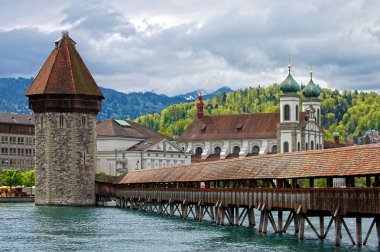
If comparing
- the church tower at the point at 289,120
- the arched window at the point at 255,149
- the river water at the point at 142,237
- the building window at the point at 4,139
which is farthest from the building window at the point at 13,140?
the river water at the point at 142,237

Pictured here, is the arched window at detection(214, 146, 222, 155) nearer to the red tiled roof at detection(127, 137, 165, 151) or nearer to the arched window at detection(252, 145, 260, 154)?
the arched window at detection(252, 145, 260, 154)

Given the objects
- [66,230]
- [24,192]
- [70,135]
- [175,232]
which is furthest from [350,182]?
[24,192]

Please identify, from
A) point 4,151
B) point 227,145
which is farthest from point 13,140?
point 227,145

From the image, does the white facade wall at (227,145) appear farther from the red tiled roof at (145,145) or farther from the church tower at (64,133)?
the church tower at (64,133)

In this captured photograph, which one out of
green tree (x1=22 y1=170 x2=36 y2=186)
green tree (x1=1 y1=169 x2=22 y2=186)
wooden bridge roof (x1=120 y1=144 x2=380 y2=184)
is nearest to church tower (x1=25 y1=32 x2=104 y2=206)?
wooden bridge roof (x1=120 y1=144 x2=380 y2=184)

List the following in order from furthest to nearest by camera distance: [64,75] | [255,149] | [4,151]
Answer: [255,149]
[4,151]
[64,75]

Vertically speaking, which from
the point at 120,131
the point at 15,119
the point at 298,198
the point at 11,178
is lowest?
the point at 298,198

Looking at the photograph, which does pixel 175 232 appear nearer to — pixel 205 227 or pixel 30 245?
pixel 205 227

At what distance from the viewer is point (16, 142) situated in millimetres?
150250

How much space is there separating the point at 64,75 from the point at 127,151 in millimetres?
41622

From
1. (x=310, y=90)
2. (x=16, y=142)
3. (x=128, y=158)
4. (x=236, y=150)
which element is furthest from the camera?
(x=310, y=90)

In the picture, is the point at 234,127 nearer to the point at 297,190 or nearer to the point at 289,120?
the point at 289,120

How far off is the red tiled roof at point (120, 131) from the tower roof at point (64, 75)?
3991 centimetres

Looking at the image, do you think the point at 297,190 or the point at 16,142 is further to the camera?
the point at 16,142
